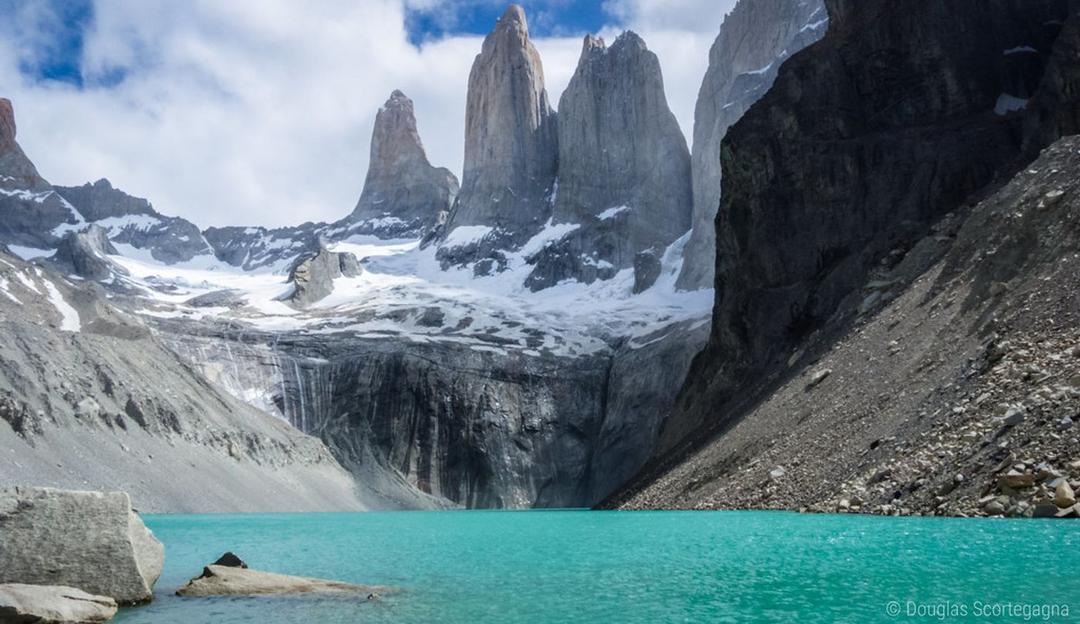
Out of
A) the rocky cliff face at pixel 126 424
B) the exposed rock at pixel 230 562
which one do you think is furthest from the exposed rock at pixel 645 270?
the exposed rock at pixel 230 562

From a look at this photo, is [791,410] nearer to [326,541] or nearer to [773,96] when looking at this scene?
[326,541]

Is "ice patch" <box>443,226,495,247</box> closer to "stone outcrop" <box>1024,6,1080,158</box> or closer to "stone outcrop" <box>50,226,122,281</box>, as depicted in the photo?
"stone outcrop" <box>50,226,122,281</box>

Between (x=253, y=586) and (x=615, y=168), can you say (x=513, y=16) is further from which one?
(x=253, y=586)

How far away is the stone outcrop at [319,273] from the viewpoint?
161 m

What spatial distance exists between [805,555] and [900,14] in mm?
53521

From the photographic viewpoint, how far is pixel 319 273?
6663 inches

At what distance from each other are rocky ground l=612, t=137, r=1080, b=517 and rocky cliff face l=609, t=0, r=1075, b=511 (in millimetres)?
295

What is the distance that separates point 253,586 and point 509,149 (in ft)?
564

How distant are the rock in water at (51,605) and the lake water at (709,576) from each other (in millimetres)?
536

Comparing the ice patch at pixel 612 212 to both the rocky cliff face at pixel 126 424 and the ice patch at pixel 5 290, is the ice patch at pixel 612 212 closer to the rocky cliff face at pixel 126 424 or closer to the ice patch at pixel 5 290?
the rocky cliff face at pixel 126 424

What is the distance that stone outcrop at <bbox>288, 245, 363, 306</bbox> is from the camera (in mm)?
160875

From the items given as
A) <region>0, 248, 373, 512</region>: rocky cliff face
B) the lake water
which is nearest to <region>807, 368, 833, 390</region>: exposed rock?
the lake water

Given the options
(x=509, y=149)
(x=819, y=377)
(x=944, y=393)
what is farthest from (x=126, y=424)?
(x=509, y=149)

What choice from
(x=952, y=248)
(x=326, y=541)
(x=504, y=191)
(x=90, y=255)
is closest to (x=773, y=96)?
(x=952, y=248)
